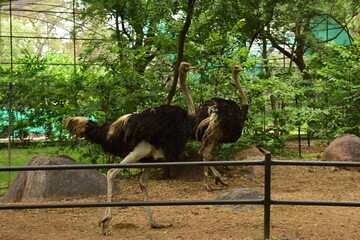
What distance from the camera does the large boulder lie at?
665 cm

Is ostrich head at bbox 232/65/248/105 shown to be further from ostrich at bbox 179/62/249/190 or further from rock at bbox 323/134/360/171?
rock at bbox 323/134/360/171

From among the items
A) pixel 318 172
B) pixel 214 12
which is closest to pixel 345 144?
pixel 318 172

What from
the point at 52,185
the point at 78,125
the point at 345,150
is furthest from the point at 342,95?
the point at 78,125

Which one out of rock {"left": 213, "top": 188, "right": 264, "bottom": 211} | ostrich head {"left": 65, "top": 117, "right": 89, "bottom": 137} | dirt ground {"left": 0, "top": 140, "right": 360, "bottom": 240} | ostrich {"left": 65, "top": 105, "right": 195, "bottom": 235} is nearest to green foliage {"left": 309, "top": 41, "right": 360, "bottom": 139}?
dirt ground {"left": 0, "top": 140, "right": 360, "bottom": 240}

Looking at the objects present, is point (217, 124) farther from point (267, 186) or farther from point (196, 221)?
point (267, 186)

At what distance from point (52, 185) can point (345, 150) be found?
545 centimetres

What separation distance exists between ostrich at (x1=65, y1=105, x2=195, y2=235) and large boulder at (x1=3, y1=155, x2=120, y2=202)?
5.40 ft

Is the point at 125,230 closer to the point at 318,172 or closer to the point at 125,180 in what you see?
the point at 125,180

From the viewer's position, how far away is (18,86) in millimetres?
8234

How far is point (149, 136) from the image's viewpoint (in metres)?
5.09

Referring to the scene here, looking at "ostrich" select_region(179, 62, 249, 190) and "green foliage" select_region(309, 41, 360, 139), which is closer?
"ostrich" select_region(179, 62, 249, 190)

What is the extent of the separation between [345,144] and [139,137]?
539cm

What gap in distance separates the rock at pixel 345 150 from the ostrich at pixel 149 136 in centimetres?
460

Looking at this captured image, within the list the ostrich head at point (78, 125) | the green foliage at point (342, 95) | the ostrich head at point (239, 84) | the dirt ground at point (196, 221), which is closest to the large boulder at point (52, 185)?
the dirt ground at point (196, 221)
